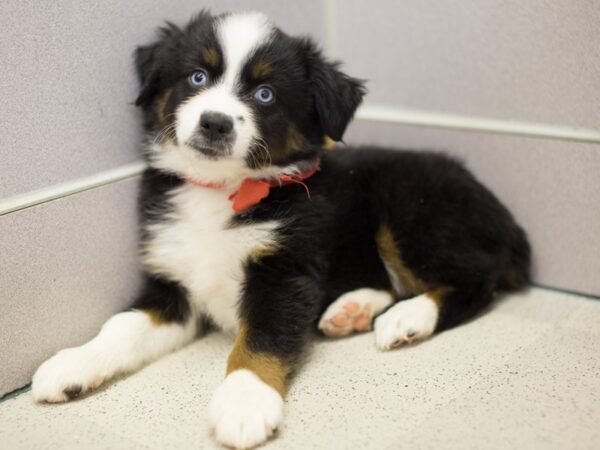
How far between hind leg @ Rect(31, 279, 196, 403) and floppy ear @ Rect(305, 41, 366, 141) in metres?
0.72

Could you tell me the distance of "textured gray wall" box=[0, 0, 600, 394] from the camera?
200cm

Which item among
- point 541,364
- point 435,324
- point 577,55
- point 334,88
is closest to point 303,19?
point 334,88

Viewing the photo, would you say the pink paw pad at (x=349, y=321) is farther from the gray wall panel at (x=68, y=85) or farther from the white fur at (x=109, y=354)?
the gray wall panel at (x=68, y=85)

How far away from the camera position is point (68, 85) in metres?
2.08

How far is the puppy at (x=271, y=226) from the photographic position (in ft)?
6.59

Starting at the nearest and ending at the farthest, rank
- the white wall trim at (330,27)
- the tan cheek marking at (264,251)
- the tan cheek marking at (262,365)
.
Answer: the tan cheek marking at (262,365), the tan cheek marking at (264,251), the white wall trim at (330,27)

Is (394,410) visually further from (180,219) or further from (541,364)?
(180,219)

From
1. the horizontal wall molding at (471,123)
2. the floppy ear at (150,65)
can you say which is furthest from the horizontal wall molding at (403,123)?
the floppy ear at (150,65)

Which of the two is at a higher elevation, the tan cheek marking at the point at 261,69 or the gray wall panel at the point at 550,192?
the tan cheek marking at the point at 261,69

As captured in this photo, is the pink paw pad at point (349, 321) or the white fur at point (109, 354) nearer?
the white fur at point (109, 354)

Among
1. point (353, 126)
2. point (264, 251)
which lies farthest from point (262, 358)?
point (353, 126)

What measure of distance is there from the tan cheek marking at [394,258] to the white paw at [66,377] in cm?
102

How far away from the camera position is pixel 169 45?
2156 mm

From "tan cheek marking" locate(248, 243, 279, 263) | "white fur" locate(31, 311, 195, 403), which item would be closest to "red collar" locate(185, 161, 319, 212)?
"tan cheek marking" locate(248, 243, 279, 263)
